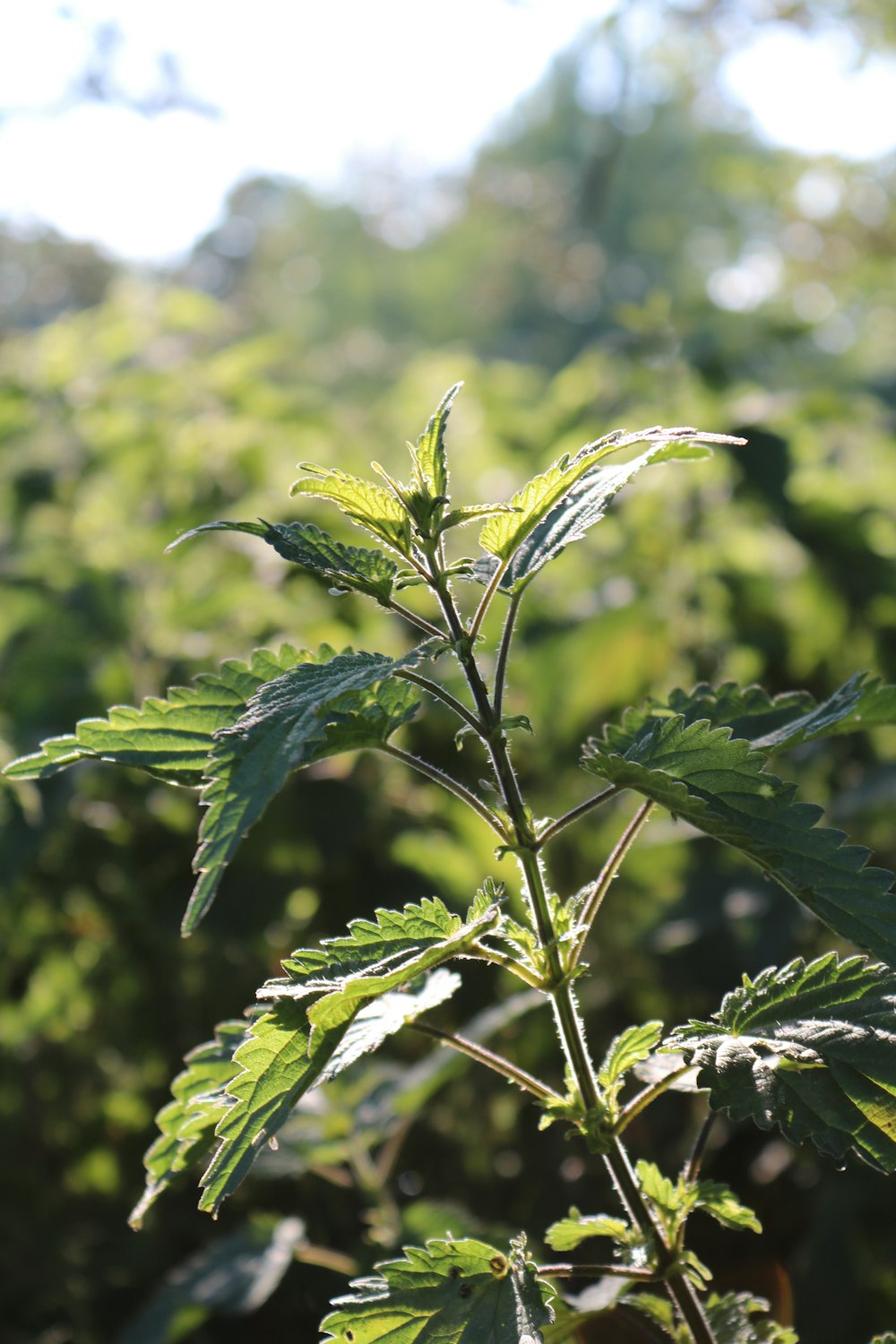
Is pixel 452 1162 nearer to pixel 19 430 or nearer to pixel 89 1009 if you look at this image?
pixel 89 1009

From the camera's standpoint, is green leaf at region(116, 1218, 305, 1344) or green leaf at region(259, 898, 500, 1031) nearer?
green leaf at region(259, 898, 500, 1031)

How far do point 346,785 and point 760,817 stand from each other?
122cm

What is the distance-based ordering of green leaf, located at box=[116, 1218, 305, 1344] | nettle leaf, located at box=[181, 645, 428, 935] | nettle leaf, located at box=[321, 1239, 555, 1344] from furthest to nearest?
green leaf, located at box=[116, 1218, 305, 1344], nettle leaf, located at box=[321, 1239, 555, 1344], nettle leaf, located at box=[181, 645, 428, 935]

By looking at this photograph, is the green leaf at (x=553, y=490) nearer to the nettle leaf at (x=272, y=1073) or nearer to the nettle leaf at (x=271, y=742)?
the nettle leaf at (x=271, y=742)

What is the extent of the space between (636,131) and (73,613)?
1745cm

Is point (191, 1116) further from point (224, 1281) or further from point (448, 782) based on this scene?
point (224, 1281)

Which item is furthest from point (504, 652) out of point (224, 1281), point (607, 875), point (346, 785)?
point (346, 785)

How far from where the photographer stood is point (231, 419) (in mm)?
2957

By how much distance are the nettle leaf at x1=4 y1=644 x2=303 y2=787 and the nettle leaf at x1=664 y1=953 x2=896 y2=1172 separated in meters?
0.37

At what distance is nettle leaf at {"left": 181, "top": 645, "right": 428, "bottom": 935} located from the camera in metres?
0.66

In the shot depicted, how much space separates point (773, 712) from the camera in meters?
0.97

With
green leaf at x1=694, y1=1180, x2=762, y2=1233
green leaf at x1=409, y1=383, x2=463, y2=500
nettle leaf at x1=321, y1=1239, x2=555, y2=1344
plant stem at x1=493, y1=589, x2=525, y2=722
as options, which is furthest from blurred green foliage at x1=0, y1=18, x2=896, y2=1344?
green leaf at x1=409, y1=383, x2=463, y2=500

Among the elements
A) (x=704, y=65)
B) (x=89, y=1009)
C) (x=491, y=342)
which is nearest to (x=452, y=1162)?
(x=89, y=1009)

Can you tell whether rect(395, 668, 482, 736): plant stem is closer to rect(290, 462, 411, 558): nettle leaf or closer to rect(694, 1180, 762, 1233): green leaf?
rect(290, 462, 411, 558): nettle leaf
